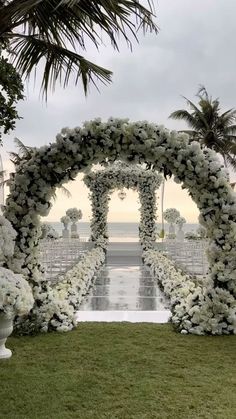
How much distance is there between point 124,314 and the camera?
630 cm

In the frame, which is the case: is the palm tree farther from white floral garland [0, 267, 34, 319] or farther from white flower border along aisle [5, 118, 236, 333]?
white floral garland [0, 267, 34, 319]

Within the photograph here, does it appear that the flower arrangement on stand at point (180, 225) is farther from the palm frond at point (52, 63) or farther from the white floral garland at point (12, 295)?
the white floral garland at point (12, 295)

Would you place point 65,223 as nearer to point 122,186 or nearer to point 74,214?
point 74,214

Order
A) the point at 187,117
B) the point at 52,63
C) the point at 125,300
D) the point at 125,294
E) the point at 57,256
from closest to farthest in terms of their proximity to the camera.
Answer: the point at 52,63 → the point at 125,300 → the point at 125,294 → the point at 57,256 → the point at 187,117

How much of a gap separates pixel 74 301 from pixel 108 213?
35.4 feet

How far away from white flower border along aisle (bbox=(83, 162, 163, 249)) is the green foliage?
461 inches

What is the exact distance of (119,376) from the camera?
3734mm

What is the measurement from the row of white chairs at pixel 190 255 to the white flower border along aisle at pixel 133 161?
13.9 feet

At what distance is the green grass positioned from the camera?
10.1ft

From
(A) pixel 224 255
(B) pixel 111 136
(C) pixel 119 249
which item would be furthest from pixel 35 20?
(C) pixel 119 249

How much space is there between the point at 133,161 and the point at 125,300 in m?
3.05

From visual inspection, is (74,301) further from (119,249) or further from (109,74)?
(119,249)

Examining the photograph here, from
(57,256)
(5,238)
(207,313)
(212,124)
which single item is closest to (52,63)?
(5,238)

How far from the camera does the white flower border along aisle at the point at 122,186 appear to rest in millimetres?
16219
